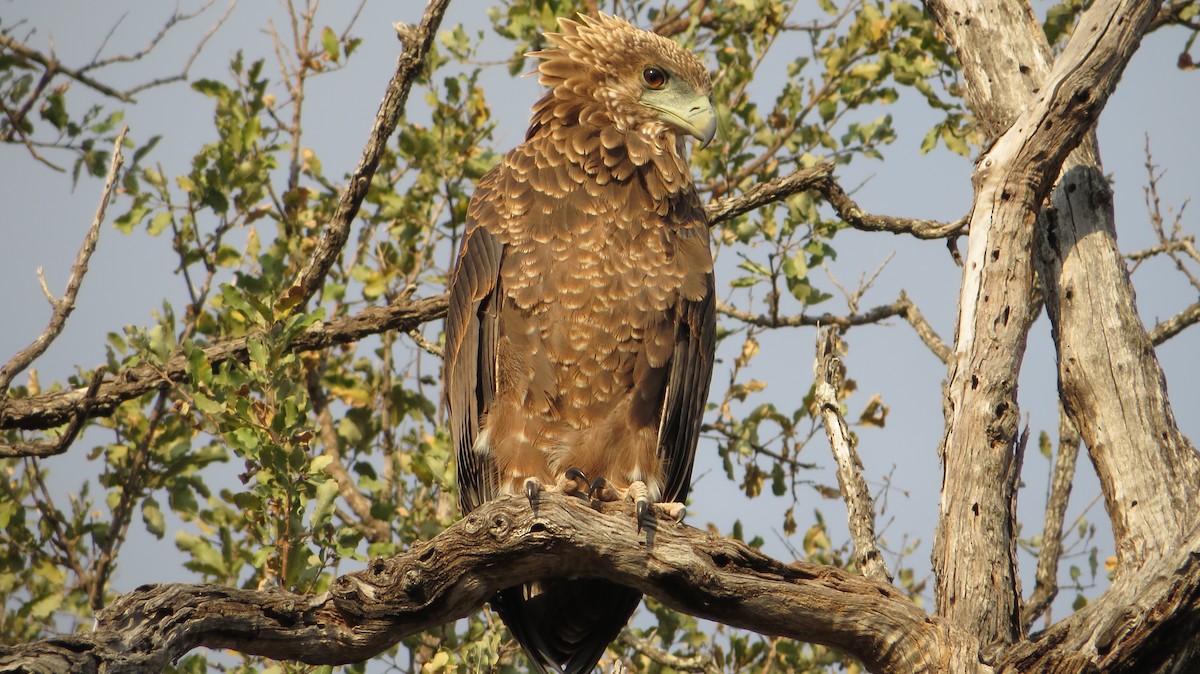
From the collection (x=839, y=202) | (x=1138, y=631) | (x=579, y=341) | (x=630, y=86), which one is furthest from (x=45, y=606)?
(x=1138, y=631)

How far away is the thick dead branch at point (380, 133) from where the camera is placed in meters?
4.86

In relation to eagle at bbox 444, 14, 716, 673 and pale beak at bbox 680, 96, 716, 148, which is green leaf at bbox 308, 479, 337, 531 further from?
pale beak at bbox 680, 96, 716, 148

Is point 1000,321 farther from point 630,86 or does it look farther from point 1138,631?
point 630,86

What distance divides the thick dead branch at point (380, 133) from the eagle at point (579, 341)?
20.7 inches

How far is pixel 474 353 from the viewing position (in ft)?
16.2

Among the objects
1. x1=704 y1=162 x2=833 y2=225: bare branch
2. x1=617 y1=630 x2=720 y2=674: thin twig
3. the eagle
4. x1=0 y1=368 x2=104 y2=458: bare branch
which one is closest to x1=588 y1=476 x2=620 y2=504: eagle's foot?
the eagle

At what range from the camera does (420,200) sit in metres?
7.09

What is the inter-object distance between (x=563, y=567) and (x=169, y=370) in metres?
2.27

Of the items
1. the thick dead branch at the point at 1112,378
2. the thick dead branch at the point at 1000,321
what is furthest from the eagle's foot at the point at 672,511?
the thick dead branch at the point at 1112,378

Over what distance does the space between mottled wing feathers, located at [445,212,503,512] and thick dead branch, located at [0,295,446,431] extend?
39cm

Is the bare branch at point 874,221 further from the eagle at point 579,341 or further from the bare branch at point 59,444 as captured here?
the bare branch at point 59,444

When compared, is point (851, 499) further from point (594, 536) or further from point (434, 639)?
point (434, 639)

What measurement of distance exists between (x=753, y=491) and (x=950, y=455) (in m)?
3.38

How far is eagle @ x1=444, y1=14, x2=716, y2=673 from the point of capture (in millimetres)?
4828
